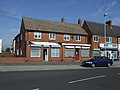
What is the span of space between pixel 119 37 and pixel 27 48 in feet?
80.2

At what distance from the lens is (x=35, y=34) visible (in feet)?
117

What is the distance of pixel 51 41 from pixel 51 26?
133 inches

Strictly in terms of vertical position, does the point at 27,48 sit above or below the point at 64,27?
below

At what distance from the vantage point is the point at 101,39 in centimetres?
4481

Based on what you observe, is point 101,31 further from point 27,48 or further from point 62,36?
Result: point 27,48

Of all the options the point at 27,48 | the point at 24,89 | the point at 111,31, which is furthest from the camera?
the point at 111,31

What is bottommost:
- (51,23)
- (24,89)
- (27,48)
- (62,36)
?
(24,89)

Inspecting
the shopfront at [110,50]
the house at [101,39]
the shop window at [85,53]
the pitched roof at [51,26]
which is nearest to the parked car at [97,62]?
the shop window at [85,53]

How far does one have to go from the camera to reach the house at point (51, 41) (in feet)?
115

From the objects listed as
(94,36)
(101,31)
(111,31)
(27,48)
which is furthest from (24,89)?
(111,31)

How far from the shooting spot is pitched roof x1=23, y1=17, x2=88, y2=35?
119 feet

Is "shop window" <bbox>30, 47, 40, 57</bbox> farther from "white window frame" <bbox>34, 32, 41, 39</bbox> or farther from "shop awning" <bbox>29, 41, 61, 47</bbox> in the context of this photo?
"white window frame" <bbox>34, 32, 41, 39</bbox>

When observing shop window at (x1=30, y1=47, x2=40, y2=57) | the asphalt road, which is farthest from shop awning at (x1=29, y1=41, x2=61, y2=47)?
the asphalt road

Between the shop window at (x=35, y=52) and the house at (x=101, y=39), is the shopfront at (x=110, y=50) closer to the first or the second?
the house at (x=101, y=39)
